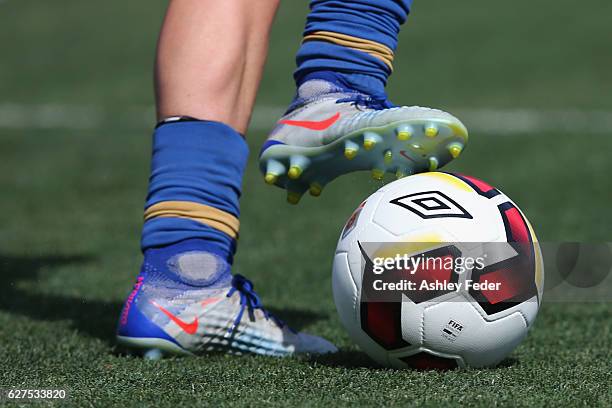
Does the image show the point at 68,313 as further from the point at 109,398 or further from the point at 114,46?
the point at 114,46

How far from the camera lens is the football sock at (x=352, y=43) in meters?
2.55

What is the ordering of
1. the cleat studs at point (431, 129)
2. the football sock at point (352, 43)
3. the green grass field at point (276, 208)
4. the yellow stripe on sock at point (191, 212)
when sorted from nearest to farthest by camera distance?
the green grass field at point (276, 208) → the cleat studs at point (431, 129) → the yellow stripe on sock at point (191, 212) → the football sock at point (352, 43)

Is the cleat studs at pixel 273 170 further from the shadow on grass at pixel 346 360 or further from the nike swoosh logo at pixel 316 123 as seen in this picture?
the shadow on grass at pixel 346 360

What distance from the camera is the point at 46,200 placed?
5449mm

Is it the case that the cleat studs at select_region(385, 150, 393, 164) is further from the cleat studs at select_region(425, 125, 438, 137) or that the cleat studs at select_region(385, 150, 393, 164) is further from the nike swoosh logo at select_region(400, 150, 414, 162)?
the cleat studs at select_region(425, 125, 438, 137)

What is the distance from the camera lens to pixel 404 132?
7.16 feet

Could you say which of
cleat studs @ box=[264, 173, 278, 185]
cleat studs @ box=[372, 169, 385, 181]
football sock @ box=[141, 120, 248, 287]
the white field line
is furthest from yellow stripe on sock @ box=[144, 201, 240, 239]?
the white field line

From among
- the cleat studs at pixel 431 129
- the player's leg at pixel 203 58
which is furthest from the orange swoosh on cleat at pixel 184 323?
the cleat studs at pixel 431 129

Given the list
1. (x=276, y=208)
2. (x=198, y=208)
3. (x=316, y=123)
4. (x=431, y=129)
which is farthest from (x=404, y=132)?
(x=276, y=208)

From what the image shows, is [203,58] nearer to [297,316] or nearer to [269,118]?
[297,316]

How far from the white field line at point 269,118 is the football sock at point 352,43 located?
5083 millimetres

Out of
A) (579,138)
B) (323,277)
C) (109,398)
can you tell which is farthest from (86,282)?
(579,138)

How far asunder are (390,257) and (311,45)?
0.75 meters

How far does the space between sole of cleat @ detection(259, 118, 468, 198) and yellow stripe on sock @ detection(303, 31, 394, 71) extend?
0.34m
